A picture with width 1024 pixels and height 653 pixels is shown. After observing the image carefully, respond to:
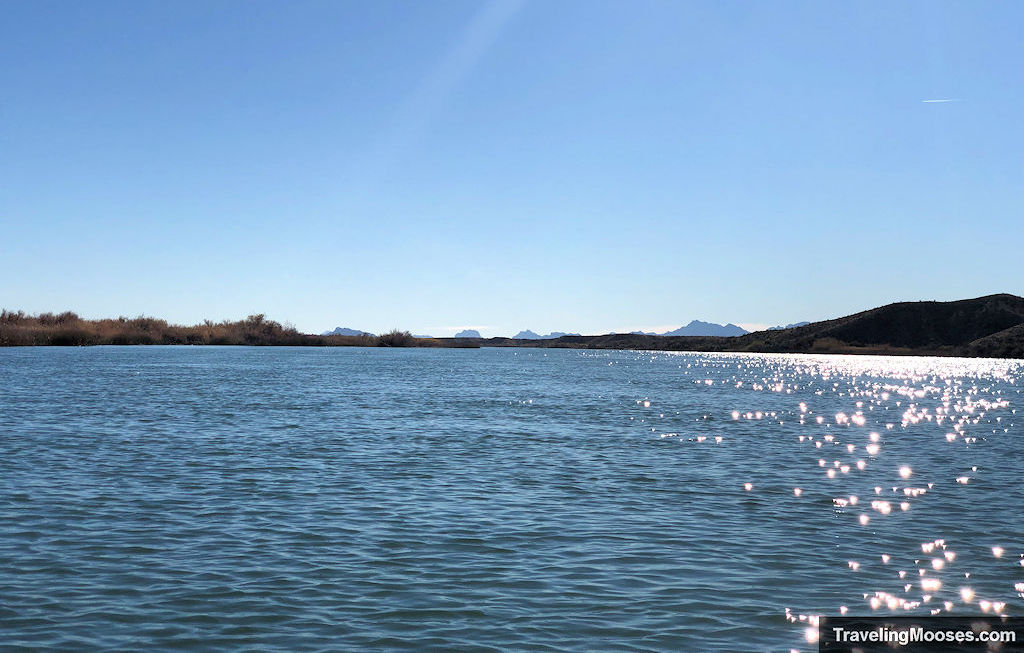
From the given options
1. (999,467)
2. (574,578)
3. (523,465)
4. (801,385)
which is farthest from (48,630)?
(801,385)

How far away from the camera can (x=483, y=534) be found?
53.1 feet

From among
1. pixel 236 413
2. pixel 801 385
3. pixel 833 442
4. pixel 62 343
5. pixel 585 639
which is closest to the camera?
pixel 585 639

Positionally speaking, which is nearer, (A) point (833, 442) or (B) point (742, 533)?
(B) point (742, 533)

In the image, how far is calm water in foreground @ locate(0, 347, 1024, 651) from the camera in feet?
36.1

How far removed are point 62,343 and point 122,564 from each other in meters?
215

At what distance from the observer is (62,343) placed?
200 metres

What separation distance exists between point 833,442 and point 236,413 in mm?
30882

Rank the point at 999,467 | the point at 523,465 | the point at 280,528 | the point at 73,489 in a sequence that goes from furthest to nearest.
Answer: the point at 999,467 < the point at 523,465 < the point at 73,489 < the point at 280,528

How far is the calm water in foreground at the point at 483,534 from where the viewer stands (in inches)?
433

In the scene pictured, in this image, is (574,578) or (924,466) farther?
(924,466)

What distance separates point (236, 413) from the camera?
144 feet

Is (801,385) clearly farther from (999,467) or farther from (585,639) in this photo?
(585,639)

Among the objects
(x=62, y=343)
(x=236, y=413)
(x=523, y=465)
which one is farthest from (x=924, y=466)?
(x=62, y=343)

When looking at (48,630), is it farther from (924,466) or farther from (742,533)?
(924,466)
